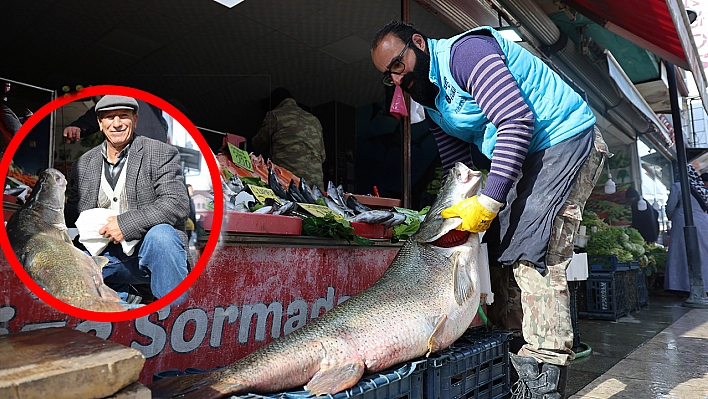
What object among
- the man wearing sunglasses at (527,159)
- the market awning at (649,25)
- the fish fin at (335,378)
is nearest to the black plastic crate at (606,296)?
the market awning at (649,25)

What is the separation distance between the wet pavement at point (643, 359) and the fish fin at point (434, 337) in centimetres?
160

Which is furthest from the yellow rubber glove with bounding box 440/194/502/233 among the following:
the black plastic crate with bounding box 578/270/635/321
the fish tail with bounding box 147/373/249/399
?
the black plastic crate with bounding box 578/270/635/321

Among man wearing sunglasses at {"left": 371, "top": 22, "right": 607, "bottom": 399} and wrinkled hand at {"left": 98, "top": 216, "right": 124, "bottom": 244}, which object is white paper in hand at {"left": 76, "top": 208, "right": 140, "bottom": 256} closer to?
wrinkled hand at {"left": 98, "top": 216, "right": 124, "bottom": 244}

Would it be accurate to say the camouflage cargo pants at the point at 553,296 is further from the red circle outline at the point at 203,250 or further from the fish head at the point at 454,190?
the red circle outline at the point at 203,250

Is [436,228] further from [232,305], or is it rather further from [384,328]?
[232,305]

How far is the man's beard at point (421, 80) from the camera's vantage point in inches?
90.0

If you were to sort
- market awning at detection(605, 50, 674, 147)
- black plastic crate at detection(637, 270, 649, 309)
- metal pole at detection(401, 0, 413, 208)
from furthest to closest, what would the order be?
1. black plastic crate at detection(637, 270, 649, 309)
2. market awning at detection(605, 50, 674, 147)
3. metal pole at detection(401, 0, 413, 208)

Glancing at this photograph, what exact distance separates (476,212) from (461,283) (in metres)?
0.40

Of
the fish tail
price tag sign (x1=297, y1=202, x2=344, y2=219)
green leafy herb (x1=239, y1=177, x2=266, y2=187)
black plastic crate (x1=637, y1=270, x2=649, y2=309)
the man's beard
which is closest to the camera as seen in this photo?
→ the fish tail

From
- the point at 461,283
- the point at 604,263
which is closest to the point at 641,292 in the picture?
the point at 604,263

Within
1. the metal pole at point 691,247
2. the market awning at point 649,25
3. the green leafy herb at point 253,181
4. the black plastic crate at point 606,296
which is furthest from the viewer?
the metal pole at point 691,247

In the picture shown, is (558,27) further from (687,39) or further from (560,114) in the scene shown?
(560,114)

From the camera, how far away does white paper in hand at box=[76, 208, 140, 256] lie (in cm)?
93

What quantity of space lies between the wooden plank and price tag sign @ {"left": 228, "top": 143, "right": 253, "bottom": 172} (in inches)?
87.8
